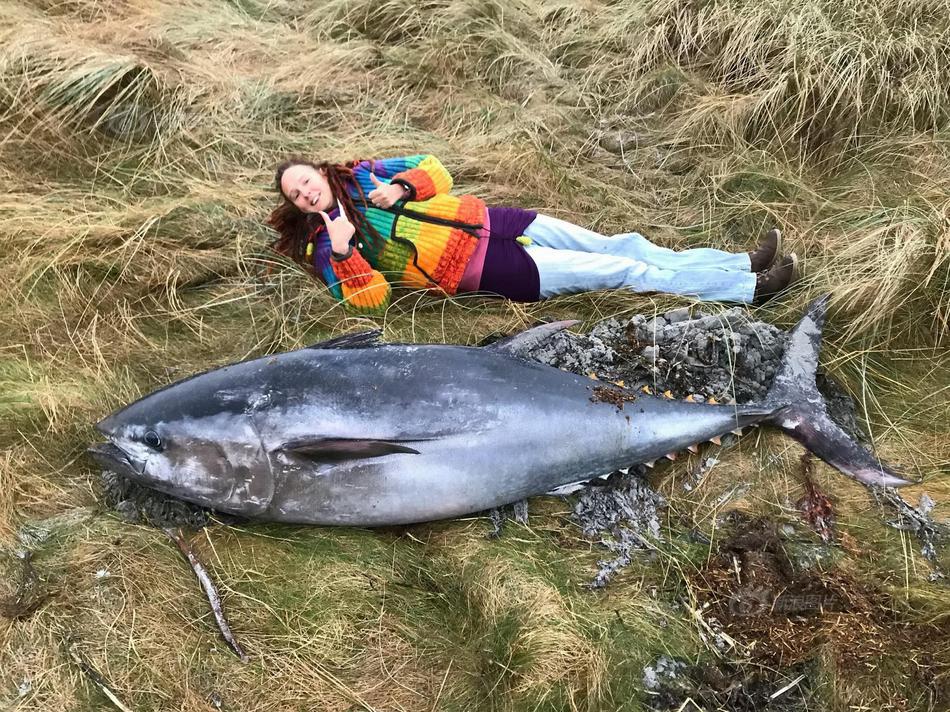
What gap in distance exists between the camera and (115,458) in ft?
8.64

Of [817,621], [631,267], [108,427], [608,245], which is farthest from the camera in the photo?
[608,245]

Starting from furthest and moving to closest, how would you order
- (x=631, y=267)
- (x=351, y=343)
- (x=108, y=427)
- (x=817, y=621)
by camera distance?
(x=631, y=267) → (x=351, y=343) → (x=108, y=427) → (x=817, y=621)

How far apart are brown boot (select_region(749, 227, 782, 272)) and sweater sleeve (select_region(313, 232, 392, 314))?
2.18 metres

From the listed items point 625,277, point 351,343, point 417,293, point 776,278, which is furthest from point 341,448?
point 776,278

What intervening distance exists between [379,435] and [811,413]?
2.05m

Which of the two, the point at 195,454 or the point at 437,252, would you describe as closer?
the point at 195,454

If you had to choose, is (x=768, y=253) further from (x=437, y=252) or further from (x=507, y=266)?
(x=437, y=252)

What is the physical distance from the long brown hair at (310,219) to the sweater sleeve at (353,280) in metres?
0.10

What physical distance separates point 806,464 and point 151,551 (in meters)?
2.99

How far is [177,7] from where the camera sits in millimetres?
5430

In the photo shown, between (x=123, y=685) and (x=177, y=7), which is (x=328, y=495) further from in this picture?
(x=177, y=7)

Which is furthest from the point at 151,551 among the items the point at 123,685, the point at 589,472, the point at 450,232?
the point at 450,232

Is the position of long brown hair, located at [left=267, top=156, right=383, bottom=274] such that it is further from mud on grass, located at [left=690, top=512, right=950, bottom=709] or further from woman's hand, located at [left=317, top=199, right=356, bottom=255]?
mud on grass, located at [left=690, top=512, right=950, bottom=709]

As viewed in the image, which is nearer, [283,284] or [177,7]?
[283,284]
